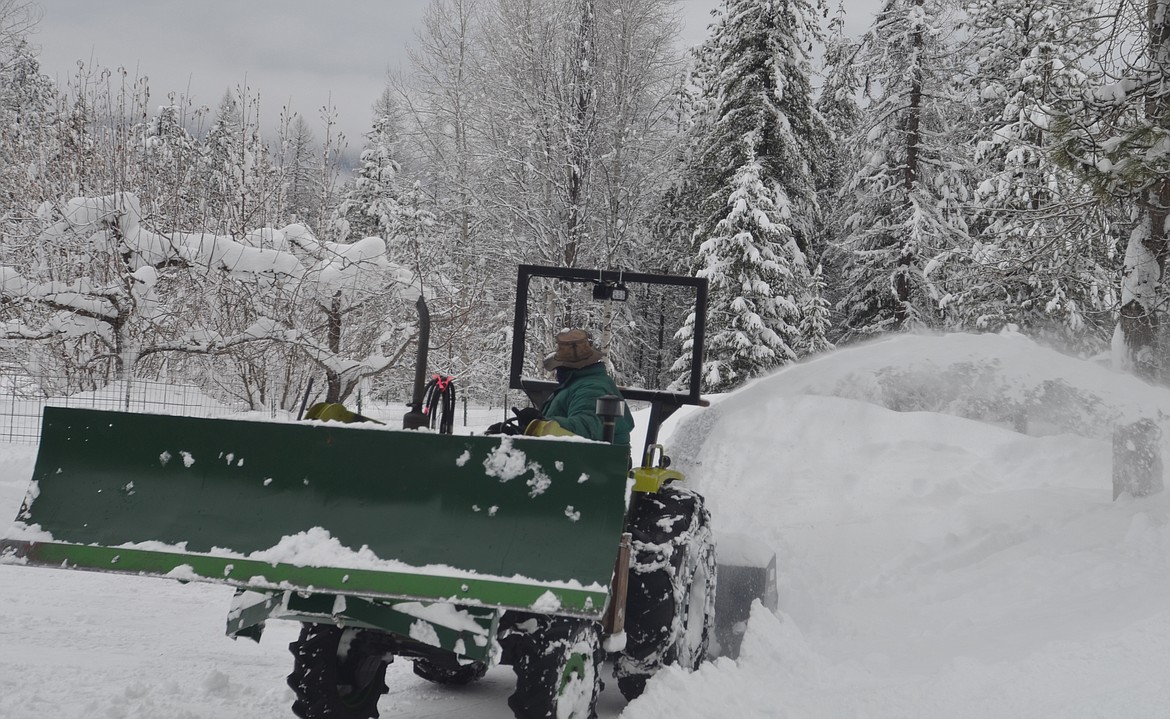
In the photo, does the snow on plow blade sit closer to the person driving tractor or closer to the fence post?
the person driving tractor

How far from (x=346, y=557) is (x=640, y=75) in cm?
1751

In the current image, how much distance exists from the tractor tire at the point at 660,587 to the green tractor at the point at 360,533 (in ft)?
1.03

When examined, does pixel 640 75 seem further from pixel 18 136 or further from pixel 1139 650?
pixel 1139 650

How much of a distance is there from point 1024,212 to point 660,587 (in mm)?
5534

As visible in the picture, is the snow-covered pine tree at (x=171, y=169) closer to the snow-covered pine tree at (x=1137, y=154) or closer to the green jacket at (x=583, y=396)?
the green jacket at (x=583, y=396)

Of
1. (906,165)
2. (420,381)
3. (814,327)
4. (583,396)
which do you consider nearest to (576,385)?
(583,396)

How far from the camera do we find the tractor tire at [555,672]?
11.2 feet

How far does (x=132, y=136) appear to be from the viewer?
10875 millimetres

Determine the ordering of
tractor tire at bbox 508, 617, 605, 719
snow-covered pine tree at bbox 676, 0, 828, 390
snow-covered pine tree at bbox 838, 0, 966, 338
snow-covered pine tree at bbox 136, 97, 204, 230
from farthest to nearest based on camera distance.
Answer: snow-covered pine tree at bbox 838, 0, 966, 338 < snow-covered pine tree at bbox 676, 0, 828, 390 < snow-covered pine tree at bbox 136, 97, 204, 230 < tractor tire at bbox 508, 617, 605, 719

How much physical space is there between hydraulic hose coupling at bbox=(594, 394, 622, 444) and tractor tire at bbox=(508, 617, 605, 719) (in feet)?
2.44

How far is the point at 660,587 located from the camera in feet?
13.6

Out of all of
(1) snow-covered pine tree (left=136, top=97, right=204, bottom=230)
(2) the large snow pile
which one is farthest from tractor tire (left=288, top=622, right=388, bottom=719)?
(1) snow-covered pine tree (left=136, top=97, right=204, bottom=230)

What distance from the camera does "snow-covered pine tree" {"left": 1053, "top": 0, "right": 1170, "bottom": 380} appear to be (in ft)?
21.6

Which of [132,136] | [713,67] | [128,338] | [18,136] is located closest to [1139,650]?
[128,338]
